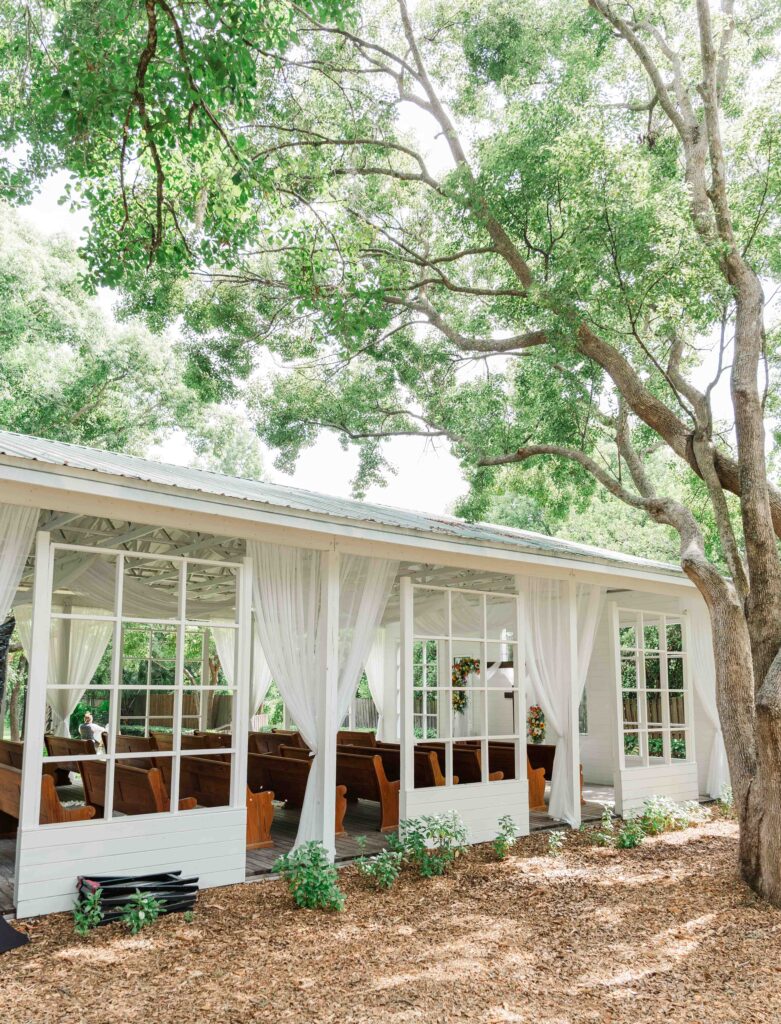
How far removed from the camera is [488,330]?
1235 centimetres

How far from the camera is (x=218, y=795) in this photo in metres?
7.24

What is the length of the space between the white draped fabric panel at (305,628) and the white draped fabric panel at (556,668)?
226 cm

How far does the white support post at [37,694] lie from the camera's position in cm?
548

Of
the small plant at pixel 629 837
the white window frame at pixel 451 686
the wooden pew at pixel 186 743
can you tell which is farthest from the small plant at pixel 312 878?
the small plant at pixel 629 837

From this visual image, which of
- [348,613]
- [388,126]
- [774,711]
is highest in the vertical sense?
[388,126]

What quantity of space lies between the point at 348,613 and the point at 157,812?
2.23 m

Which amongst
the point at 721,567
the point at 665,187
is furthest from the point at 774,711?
the point at 721,567

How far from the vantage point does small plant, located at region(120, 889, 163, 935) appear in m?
5.34

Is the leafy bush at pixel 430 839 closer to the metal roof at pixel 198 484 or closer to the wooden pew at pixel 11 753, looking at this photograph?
the metal roof at pixel 198 484

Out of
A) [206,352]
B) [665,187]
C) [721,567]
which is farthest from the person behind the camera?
[721,567]

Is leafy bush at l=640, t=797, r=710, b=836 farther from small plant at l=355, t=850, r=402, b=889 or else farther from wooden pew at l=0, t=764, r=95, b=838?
wooden pew at l=0, t=764, r=95, b=838

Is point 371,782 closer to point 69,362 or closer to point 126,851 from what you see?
point 126,851

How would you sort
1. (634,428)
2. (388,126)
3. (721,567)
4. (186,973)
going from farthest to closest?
(721,567), (634,428), (388,126), (186,973)

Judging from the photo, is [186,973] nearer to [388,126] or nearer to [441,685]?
[441,685]
